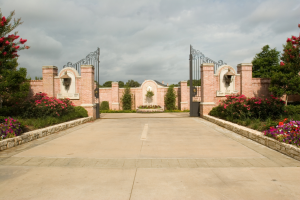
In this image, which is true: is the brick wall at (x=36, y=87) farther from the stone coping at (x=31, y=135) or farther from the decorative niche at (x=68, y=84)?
the stone coping at (x=31, y=135)

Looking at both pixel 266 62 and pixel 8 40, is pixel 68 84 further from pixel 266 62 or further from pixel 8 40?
pixel 266 62

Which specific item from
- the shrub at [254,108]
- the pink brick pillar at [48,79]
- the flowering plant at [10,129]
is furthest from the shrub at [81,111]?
the shrub at [254,108]

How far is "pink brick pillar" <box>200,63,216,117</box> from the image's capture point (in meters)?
13.8

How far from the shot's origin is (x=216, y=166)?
4625mm

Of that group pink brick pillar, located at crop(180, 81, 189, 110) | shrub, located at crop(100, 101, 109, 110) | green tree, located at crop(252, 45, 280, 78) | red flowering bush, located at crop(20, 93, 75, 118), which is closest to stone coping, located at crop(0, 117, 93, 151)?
red flowering bush, located at crop(20, 93, 75, 118)

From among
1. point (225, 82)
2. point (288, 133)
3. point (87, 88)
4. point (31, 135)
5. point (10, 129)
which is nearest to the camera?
point (288, 133)

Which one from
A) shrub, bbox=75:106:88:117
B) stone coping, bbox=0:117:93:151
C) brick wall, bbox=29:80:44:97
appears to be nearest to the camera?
stone coping, bbox=0:117:93:151

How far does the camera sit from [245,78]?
14039 millimetres

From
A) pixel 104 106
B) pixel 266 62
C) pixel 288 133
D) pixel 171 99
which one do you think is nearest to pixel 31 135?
pixel 288 133

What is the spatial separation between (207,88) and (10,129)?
430 inches

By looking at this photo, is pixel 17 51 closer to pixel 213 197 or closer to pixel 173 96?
pixel 213 197

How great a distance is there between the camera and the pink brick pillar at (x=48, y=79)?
13914mm

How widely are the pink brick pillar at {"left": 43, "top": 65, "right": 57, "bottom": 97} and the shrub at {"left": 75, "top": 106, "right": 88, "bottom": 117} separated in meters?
2.28

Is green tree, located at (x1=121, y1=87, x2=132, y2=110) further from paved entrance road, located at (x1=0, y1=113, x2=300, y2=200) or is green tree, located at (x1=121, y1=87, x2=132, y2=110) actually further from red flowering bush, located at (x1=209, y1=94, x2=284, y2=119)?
paved entrance road, located at (x1=0, y1=113, x2=300, y2=200)
